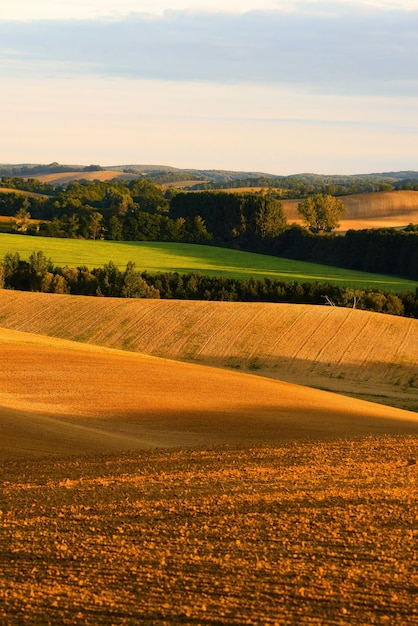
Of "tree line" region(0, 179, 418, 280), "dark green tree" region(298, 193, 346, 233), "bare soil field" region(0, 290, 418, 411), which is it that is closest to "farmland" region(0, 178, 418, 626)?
"bare soil field" region(0, 290, 418, 411)

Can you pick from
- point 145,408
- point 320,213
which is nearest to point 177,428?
point 145,408

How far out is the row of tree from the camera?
236 ft

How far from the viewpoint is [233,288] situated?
7506 cm

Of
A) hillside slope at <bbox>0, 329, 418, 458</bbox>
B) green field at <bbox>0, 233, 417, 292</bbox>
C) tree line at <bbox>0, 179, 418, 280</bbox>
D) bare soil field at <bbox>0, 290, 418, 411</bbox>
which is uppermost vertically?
tree line at <bbox>0, 179, 418, 280</bbox>

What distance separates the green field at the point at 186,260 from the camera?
300ft

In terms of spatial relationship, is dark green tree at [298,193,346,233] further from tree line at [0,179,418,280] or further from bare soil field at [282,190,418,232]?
bare soil field at [282,190,418,232]

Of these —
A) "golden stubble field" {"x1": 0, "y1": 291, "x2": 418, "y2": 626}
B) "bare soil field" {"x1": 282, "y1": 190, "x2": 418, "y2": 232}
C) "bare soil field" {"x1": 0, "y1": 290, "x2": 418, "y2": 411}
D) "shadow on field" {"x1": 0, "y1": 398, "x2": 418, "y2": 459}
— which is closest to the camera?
"golden stubble field" {"x1": 0, "y1": 291, "x2": 418, "y2": 626}

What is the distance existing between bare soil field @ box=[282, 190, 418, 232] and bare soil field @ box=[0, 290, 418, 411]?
89.5 meters

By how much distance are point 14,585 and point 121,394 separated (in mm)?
20323

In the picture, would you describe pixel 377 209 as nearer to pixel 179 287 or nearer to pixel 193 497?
pixel 179 287

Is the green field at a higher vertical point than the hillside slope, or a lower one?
higher

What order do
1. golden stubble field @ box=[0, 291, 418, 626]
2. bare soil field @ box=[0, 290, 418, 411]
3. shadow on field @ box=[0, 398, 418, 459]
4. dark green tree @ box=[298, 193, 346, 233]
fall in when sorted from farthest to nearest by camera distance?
dark green tree @ box=[298, 193, 346, 233] < bare soil field @ box=[0, 290, 418, 411] < shadow on field @ box=[0, 398, 418, 459] < golden stubble field @ box=[0, 291, 418, 626]

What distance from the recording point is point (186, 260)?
10162 cm

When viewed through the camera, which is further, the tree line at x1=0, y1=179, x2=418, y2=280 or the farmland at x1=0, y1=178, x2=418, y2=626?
the tree line at x1=0, y1=179, x2=418, y2=280
